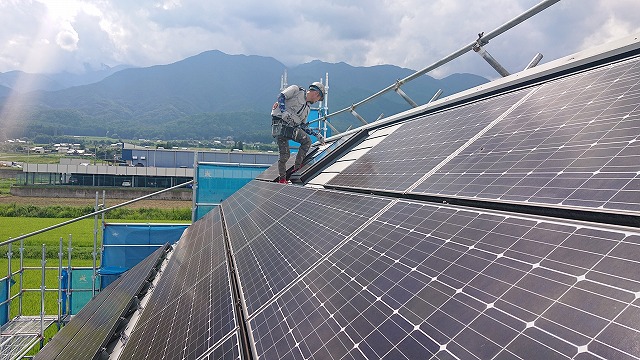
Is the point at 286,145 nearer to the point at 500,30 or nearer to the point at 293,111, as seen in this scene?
the point at 293,111

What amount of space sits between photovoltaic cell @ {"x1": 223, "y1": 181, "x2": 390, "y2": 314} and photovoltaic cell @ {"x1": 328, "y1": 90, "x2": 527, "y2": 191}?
617 mm

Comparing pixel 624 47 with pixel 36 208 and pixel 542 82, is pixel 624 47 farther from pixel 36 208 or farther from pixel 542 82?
pixel 36 208

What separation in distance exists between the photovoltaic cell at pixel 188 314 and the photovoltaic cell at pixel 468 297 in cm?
60

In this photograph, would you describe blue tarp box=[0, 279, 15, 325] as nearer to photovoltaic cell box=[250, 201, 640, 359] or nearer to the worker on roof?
the worker on roof

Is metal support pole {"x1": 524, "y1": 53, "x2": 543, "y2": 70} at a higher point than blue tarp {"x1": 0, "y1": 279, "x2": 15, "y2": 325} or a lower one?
higher

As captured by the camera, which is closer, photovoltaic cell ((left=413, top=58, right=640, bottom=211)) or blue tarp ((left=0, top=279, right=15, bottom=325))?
photovoltaic cell ((left=413, top=58, right=640, bottom=211))

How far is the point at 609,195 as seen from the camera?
115 inches

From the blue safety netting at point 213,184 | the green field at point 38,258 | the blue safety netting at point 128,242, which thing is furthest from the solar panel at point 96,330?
the blue safety netting at point 213,184

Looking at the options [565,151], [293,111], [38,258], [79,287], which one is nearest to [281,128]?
[293,111]

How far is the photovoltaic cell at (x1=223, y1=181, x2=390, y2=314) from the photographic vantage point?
14.2 feet

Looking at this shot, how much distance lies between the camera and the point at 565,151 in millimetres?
3918

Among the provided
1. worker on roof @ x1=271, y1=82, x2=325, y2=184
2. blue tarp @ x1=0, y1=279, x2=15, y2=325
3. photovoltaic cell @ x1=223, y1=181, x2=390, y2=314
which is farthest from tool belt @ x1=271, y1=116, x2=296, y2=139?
blue tarp @ x1=0, y1=279, x2=15, y2=325

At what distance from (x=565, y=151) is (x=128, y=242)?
56.6ft

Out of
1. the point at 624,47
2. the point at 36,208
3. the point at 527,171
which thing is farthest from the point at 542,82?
the point at 36,208
